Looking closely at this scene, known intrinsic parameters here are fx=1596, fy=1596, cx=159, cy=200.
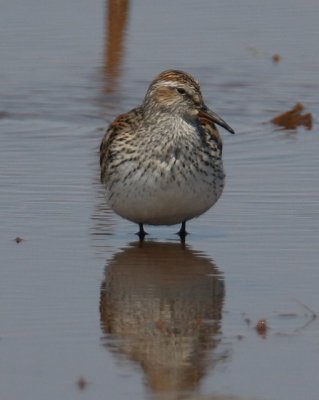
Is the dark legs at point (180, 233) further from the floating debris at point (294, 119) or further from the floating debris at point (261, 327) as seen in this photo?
the floating debris at point (294, 119)

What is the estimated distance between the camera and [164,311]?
30.2 ft

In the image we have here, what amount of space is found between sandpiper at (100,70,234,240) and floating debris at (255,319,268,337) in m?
2.26

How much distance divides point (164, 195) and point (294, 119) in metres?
4.53

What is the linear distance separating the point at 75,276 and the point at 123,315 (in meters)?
0.96

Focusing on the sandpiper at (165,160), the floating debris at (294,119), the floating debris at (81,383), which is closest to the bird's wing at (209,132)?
the sandpiper at (165,160)

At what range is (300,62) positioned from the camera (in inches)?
711

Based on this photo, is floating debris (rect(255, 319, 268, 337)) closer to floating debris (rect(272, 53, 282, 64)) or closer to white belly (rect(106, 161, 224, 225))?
white belly (rect(106, 161, 224, 225))

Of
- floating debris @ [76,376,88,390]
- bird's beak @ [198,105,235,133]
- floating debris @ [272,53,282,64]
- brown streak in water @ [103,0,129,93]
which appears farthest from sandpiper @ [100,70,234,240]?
floating debris @ [272,53,282,64]

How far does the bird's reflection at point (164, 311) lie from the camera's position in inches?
320

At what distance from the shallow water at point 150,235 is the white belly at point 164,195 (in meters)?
0.24

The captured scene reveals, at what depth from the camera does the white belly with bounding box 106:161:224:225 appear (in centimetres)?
1095

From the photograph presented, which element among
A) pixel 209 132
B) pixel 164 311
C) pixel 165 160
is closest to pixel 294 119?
pixel 209 132

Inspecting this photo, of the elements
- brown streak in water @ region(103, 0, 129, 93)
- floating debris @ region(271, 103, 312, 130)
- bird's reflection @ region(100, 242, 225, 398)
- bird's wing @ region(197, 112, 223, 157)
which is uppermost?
bird's wing @ region(197, 112, 223, 157)

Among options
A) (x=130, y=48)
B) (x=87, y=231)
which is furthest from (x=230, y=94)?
(x=87, y=231)
